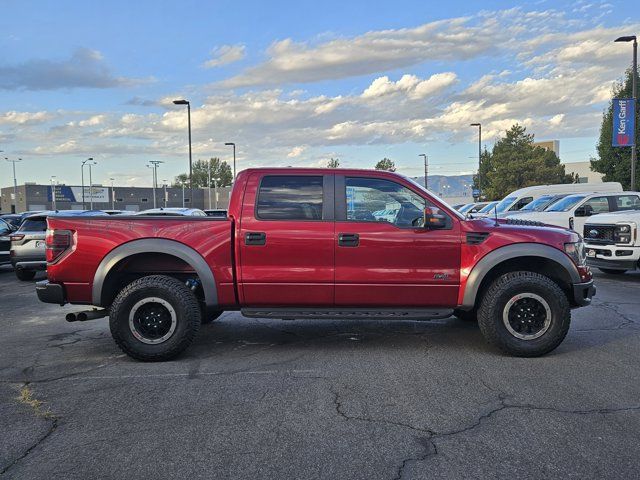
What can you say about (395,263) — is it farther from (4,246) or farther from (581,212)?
(4,246)

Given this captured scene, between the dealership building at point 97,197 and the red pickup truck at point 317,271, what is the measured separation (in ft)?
264

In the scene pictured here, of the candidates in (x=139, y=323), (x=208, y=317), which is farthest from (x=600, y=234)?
(x=139, y=323)

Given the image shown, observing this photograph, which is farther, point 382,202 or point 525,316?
point 382,202

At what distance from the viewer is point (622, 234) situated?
1085 centimetres

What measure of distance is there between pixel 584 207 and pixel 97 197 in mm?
92872

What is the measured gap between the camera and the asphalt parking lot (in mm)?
3270

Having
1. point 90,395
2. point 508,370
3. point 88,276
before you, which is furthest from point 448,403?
point 88,276

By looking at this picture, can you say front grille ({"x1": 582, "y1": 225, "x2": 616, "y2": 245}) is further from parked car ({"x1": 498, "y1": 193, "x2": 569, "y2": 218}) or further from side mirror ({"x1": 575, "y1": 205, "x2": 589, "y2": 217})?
parked car ({"x1": 498, "y1": 193, "x2": 569, "y2": 218})

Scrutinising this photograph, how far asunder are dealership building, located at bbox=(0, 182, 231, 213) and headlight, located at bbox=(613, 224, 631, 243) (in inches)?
3030

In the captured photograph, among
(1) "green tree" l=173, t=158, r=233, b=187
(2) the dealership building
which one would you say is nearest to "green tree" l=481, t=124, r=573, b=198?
(2) the dealership building

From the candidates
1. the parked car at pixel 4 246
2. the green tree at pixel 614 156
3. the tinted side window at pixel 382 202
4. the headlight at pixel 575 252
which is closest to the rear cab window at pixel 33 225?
the parked car at pixel 4 246

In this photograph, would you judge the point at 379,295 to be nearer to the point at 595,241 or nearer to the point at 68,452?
the point at 68,452

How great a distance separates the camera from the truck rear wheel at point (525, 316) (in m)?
5.47

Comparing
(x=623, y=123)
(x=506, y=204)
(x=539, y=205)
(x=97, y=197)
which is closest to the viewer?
(x=539, y=205)
